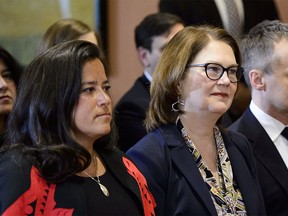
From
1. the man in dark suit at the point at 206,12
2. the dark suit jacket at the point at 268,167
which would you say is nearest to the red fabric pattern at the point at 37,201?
the dark suit jacket at the point at 268,167

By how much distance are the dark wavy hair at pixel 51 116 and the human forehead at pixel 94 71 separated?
0.02 metres

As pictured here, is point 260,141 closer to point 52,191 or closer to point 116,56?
point 52,191

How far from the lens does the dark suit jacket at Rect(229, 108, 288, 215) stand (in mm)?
2500

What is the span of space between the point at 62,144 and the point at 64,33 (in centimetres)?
132

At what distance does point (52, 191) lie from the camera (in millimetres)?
1789

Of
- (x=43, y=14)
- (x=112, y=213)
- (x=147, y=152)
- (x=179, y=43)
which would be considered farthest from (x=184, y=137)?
(x=43, y=14)

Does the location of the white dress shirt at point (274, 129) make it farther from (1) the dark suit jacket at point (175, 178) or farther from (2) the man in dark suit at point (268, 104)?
(1) the dark suit jacket at point (175, 178)

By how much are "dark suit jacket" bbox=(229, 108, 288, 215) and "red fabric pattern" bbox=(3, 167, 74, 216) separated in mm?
1001

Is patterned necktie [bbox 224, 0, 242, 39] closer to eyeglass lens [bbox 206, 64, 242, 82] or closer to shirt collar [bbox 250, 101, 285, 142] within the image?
shirt collar [bbox 250, 101, 285, 142]

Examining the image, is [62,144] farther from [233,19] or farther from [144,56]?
[233,19]

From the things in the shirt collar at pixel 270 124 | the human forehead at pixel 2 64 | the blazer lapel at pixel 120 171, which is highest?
the human forehead at pixel 2 64

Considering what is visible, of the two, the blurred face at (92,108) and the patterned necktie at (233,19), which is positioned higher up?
the blurred face at (92,108)

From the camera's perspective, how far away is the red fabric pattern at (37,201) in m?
1.74

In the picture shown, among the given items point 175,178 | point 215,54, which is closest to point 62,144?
point 175,178
